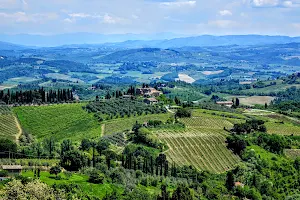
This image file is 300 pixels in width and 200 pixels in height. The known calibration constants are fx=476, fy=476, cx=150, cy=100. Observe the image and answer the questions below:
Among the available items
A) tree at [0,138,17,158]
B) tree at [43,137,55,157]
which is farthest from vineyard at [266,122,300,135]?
tree at [0,138,17,158]

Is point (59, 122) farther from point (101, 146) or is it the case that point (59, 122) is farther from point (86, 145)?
point (101, 146)

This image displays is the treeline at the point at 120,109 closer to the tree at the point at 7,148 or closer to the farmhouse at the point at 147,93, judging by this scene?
the farmhouse at the point at 147,93

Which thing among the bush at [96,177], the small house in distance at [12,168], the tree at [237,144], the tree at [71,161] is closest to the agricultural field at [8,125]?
Result: the tree at [71,161]

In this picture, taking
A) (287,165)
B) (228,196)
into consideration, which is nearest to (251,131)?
(287,165)

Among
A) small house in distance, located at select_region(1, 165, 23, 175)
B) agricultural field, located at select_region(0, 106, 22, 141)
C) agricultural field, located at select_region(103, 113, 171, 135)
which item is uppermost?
small house in distance, located at select_region(1, 165, 23, 175)

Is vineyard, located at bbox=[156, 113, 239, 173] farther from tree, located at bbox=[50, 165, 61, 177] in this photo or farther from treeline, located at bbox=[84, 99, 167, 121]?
tree, located at bbox=[50, 165, 61, 177]

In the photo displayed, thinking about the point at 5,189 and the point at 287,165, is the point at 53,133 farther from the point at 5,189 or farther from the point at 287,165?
the point at 5,189
